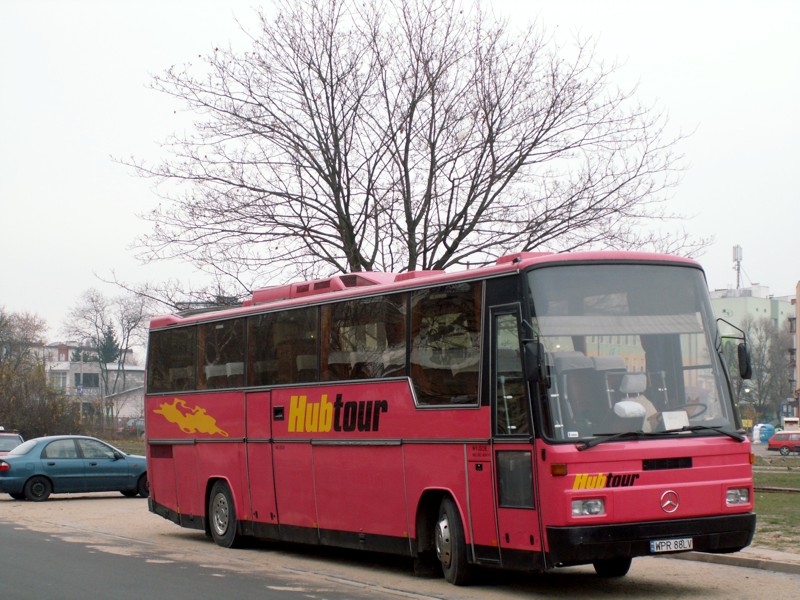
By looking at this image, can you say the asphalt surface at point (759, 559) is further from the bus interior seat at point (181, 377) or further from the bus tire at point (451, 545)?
the bus interior seat at point (181, 377)

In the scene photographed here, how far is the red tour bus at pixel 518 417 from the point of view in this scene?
423 inches

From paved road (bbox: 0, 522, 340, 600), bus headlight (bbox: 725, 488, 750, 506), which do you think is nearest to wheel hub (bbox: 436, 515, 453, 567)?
paved road (bbox: 0, 522, 340, 600)

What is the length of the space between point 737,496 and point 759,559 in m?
2.18

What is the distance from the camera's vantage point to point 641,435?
10.9 meters

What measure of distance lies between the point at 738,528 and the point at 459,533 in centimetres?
268

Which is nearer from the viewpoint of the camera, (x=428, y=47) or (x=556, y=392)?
(x=556, y=392)

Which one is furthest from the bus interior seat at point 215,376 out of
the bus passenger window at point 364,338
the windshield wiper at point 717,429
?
the windshield wiper at point 717,429

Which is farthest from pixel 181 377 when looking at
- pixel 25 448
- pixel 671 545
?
pixel 25 448

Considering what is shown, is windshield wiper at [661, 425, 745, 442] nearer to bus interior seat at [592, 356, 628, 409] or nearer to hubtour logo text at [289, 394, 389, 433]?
bus interior seat at [592, 356, 628, 409]

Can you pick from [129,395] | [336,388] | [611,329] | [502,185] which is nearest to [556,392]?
[611,329]

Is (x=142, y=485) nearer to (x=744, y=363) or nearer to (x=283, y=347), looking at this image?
(x=283, y=347)

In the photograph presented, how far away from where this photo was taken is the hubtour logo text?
13.5m

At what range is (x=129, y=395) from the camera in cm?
14288

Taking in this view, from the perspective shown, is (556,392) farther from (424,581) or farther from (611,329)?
(424,581)
